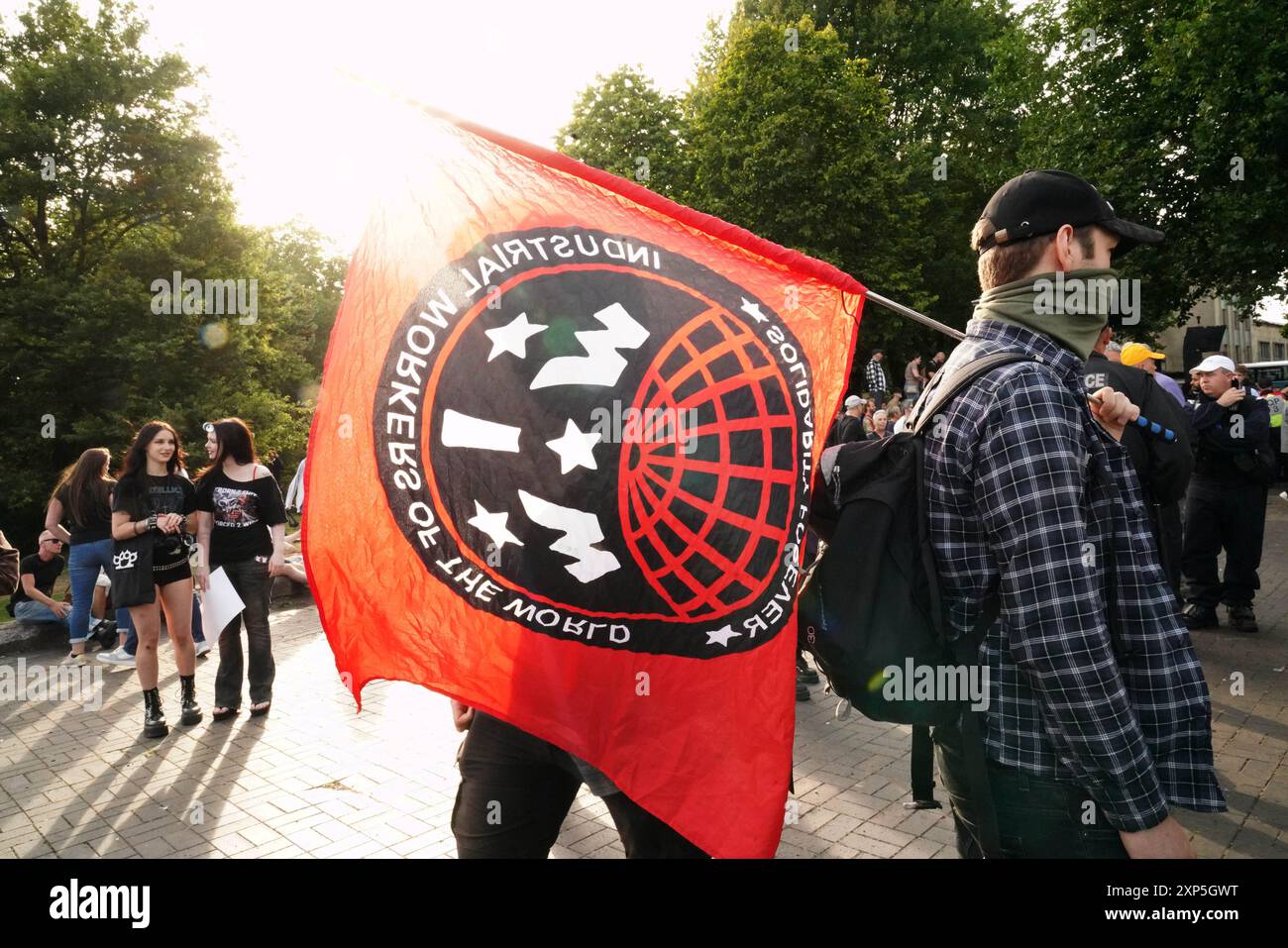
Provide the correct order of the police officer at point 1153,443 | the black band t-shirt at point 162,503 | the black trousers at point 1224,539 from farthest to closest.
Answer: the black trousers at point 1224,539 → the black band t-shirt at point 162,503 → the police officer at point 1153,443

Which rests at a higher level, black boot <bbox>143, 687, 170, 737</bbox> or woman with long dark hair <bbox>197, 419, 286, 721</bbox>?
woman with long dark hair <bbox>197, 419, 286, 721</bbox>

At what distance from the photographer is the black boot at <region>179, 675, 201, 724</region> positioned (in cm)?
651

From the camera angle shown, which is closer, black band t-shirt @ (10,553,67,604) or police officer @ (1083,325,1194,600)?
police officer @ (1083,325,1194,600)

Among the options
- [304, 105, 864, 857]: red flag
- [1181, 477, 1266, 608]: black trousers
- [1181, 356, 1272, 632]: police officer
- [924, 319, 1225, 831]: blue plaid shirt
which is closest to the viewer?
[924, 319, 1225, 831]: blue plaid shirt

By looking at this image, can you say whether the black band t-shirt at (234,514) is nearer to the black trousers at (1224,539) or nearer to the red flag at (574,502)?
the red flag at (574,502)

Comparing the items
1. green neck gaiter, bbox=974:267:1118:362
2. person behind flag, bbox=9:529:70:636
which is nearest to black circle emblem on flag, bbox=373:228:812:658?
green neck gaiter, bbox=974:267:1118:362

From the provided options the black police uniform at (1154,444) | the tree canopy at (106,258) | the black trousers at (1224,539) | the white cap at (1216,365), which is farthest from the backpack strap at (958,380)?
the tree canopy at (106,258)

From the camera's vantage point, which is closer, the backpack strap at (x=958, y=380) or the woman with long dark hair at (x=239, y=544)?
the backpack strap at (x=958, y=380)

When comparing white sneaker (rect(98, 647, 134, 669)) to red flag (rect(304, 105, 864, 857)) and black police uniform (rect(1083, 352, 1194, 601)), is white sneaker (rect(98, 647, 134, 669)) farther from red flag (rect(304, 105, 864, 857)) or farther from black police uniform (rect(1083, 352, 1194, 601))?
black police uniform (rect(1083, 352, 1194, 601))

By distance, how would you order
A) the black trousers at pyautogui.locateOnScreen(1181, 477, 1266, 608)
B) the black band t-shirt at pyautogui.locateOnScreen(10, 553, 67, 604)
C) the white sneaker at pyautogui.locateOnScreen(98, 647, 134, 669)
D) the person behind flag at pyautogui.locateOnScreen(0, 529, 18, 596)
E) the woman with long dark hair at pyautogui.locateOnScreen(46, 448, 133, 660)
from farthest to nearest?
the black band t-shirt at pyautogui.locateOnScreen(10, 553, 67, 604) < the white sneaker at pyautogui.locateOnScreen(98, 647, 134, 669) < the woman with long dark hair at pyautogui.locateOnScreen(46, 448, 133, 660) < the black trousers at pyautogui.locateOnScreen(1181, 477, 1266, 608) < the person behind flag at pyautogui.locateOnScreen(0, 529, 18, 596)

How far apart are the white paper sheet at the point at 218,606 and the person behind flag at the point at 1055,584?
5.71m

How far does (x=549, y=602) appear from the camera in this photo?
2361 millimetres

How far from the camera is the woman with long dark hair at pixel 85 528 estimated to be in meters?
8.37

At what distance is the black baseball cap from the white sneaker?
30.0ft
